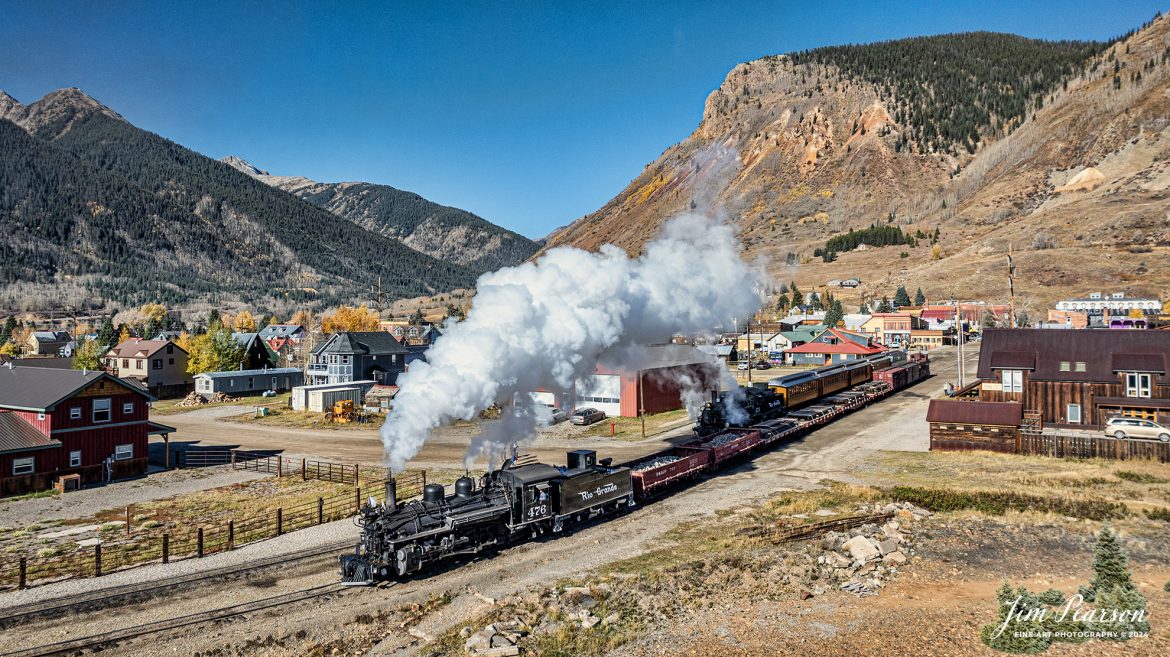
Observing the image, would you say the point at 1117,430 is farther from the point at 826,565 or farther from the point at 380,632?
the point at 380,632

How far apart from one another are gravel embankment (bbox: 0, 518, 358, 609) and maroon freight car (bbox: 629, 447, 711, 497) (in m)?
13.5

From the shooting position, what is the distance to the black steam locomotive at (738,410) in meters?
47.6

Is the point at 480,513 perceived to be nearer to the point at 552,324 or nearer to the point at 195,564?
the point at 552,324

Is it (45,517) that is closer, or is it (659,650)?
(659,650)

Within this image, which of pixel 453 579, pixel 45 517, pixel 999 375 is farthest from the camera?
pixel 999 375

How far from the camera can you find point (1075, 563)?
2541 cm

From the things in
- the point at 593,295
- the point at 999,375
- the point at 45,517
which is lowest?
the point at 45,517

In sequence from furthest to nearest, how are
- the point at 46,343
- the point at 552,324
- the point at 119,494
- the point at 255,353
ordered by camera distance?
the point at 46,343
the point at 255,353
the point at 119,494
the point at 552,324

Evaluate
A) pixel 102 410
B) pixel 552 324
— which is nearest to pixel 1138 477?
pixel 552 324

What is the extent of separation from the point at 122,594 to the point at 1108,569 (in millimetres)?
32063

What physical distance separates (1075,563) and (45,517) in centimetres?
4671

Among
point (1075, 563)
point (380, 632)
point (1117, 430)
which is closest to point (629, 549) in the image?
point (380, 632)

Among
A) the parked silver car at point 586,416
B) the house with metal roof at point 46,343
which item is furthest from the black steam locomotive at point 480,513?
the house with metal roof at point 46,343

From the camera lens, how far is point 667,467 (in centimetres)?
3516
